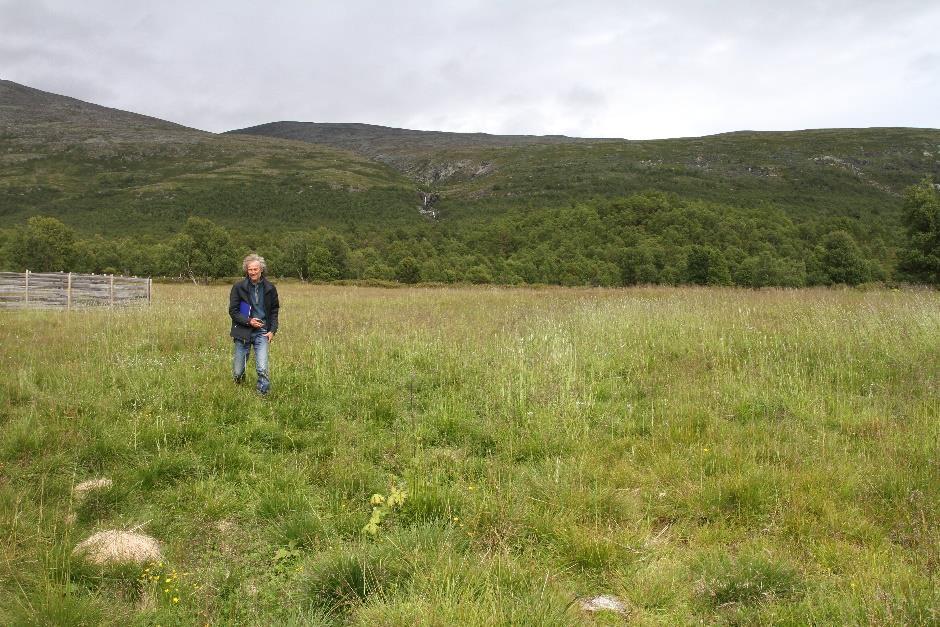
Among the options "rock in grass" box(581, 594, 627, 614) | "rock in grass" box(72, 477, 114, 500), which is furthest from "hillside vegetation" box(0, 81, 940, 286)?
"rock in grass" box(72, 477, 114, 500)

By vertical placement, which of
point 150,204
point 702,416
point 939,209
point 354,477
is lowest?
point 354,477

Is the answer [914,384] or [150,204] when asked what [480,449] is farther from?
[150,204]

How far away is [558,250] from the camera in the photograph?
287 ft

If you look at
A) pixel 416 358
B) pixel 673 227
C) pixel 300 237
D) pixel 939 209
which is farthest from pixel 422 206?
pixel 416 358

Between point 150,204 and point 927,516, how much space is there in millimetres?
157305

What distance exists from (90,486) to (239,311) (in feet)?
10.2

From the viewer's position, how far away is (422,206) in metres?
146

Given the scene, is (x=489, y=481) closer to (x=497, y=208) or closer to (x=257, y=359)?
(x=257, y=359)

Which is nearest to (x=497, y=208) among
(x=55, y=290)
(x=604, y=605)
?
Result: (x=55, y=290)

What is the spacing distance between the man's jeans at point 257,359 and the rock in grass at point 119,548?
3.25 meters

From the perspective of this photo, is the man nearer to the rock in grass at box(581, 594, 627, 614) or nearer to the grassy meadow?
the grassy meadow

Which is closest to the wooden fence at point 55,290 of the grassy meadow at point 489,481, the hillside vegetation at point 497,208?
the grassy meadow at point 489,481

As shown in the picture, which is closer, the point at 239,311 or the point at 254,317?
the point at 239,311

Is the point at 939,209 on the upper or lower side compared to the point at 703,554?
upper
